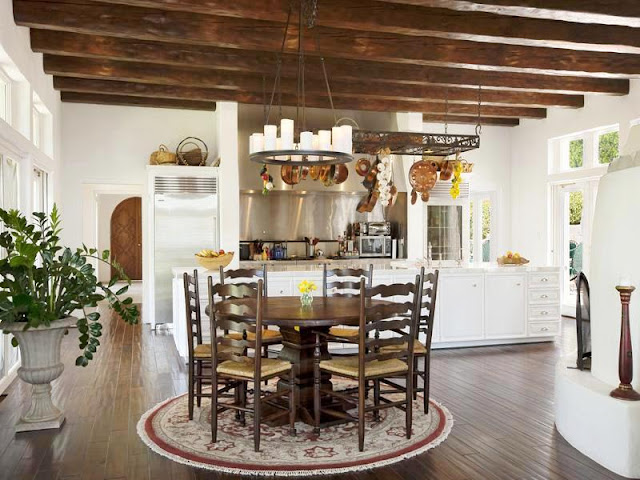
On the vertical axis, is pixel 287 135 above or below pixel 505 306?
above

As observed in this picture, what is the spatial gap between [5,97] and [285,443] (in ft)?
13.5

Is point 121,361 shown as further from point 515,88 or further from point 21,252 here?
point 515,88

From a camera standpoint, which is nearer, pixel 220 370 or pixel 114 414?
pixel 220 370

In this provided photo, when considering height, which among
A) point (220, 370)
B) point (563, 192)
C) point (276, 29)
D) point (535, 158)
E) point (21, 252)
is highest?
point (276, 29)

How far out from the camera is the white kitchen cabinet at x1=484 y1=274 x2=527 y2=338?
642 cm

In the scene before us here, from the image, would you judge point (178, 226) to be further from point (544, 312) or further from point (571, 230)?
point (571, 230)

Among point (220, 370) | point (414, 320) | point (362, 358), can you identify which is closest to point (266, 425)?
point (220, 370)

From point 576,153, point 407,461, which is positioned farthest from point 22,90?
point 576,153

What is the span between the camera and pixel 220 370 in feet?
11.6

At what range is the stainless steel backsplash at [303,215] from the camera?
898cm

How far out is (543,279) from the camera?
21.7 ft

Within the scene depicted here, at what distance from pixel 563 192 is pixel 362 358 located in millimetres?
6818

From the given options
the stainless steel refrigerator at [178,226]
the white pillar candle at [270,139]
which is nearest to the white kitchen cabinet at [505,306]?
the white pillar candle at [270,139]

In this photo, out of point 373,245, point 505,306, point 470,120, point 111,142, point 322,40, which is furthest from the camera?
point 470,120
